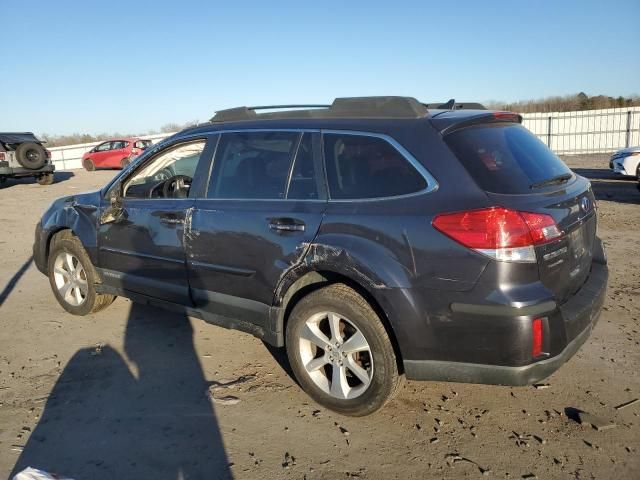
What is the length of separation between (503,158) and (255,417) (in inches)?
84.8

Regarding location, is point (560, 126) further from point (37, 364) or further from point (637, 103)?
point (37, 364)

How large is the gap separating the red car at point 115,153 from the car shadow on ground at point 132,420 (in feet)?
69.8

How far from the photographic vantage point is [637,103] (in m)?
33.5

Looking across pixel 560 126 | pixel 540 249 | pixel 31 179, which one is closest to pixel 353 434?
pixel 540 249

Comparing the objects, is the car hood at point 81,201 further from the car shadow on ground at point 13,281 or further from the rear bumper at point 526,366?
the rear bumper at point 526,366

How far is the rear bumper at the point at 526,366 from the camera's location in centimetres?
267

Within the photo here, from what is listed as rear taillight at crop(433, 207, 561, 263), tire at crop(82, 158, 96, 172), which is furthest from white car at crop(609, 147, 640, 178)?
tire at crop(82, 158, 96, 172)

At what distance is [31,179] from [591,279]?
837 inches

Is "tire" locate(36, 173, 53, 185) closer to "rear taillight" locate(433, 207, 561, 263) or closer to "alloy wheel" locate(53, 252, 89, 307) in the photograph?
"alloy wheel" locate(53, 252, 89, 307)

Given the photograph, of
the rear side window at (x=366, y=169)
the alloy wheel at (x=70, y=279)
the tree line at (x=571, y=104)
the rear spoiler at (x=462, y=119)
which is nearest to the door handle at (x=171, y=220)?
the rear side window at (x=366, y=169)

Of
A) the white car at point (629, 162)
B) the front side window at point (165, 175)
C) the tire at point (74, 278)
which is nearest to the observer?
the front side window at point (165, 175)

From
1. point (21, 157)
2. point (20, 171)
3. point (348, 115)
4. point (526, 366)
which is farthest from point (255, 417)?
point (20, 171)

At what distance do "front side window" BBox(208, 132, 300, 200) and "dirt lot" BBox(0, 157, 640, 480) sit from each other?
4.36ft

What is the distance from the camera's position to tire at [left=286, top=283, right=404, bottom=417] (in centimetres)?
296
